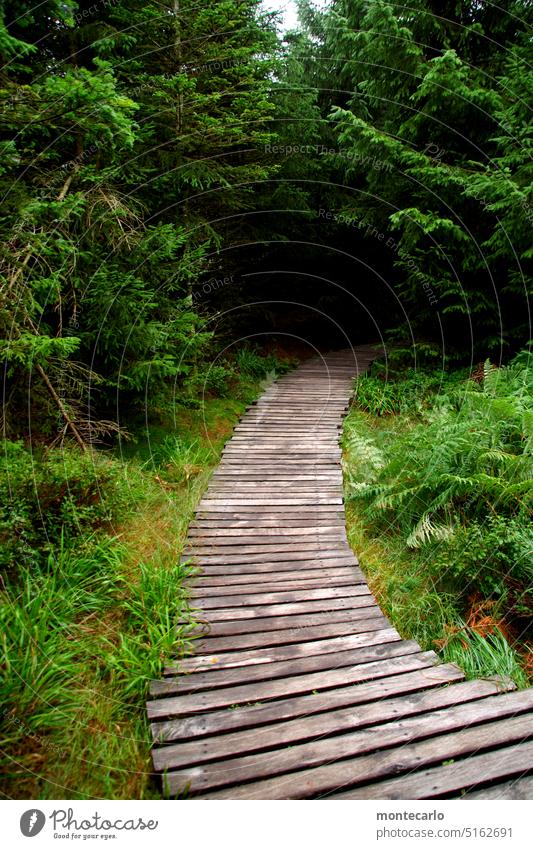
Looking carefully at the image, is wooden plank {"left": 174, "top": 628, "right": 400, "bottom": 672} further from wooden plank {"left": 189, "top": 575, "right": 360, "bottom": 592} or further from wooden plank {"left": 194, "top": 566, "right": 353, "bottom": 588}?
wooden plank {"left": 194, "top": 566, "right": 353, "bottom": 588}

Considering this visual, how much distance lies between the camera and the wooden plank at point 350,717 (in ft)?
8.63

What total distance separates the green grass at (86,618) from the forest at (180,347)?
0.02m

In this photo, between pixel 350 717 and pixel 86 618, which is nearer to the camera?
pixel 350 717

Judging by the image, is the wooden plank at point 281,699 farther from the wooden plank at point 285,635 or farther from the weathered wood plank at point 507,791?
the weathered wood plank at point 507,791

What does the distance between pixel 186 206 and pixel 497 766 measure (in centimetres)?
834

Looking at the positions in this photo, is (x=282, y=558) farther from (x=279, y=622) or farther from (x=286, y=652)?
(x=286, y=652)

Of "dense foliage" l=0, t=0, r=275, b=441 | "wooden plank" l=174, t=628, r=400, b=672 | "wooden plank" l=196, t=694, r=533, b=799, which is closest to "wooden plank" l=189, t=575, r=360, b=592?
"wooden plank" l=174, t=628, r=400, b=672

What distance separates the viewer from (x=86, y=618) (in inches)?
141

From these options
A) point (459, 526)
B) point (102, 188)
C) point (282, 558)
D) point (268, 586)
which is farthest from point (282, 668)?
point (102, 188)

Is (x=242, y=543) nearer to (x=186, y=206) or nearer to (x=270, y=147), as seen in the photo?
(x=186, y=206)

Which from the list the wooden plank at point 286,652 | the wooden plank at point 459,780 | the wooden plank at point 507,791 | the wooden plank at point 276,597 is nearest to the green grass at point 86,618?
the wooden plank at point 286,652

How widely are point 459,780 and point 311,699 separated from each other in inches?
37.0

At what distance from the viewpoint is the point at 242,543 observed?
16.1 feet
